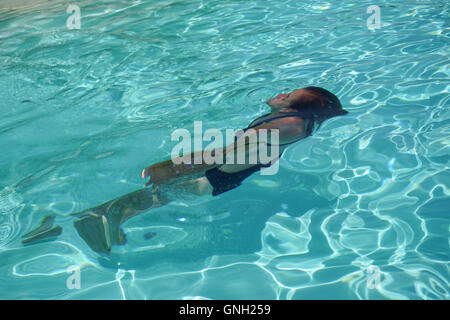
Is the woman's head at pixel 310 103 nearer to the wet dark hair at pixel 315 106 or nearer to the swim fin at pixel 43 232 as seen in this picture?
the wet dark hair at pixel 315 106

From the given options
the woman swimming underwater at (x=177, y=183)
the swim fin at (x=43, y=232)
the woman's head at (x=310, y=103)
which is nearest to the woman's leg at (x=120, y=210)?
the woman swimming underwater at (x=177, y=183)

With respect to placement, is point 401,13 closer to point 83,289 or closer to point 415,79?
point 415,79

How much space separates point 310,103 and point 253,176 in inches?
30.2

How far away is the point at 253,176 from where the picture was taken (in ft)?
11.5

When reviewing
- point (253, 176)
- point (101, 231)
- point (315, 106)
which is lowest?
point (101, 231)

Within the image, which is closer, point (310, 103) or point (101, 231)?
point (101, 231)

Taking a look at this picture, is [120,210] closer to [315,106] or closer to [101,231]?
[101,231]

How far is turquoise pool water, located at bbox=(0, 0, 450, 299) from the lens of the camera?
2.66m

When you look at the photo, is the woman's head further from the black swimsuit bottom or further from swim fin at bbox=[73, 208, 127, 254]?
swim fin at bbox=[73, 208, 127, 254]

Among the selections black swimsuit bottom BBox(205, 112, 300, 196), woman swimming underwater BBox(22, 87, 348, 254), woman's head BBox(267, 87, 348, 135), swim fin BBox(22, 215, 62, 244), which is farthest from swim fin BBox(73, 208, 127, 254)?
woman's head BBox(267, 87, 348, 135)

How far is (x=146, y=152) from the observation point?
393cm

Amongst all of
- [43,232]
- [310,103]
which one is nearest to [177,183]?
[43,232]

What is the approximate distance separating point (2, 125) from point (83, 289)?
269 centimetres

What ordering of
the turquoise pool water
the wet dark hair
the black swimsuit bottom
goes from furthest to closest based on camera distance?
the wet dark hair
the black swimsuit bottom
the turquoise pool water
